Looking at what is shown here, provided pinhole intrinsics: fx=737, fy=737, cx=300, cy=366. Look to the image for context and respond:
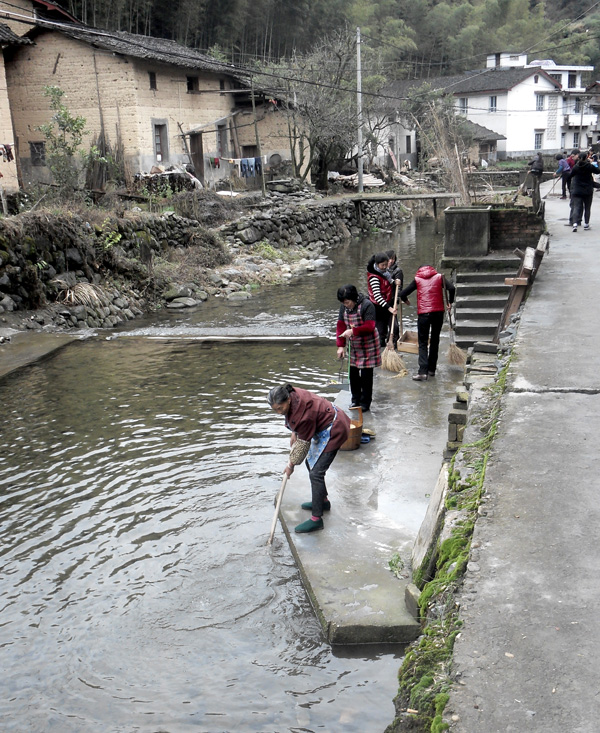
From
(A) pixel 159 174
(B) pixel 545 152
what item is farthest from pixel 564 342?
(B) pixel 545 152

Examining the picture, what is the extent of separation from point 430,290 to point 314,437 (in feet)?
13.7

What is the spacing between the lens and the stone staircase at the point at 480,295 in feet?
37.3

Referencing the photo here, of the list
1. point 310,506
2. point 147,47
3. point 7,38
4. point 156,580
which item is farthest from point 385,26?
point 156,580

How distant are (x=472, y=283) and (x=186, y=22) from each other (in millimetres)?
33644

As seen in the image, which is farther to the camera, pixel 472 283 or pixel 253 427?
pixel 472 283

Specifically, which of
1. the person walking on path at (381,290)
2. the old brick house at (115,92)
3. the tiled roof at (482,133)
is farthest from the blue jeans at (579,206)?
the tiled roof at (482,133)

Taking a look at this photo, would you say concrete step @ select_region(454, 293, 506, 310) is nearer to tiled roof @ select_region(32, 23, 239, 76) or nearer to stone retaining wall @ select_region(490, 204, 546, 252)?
stone retaining wall @ select_region(490, 204, 546, 252)

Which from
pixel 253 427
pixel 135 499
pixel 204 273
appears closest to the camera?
pixel 135 499

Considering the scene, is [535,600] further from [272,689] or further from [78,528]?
[78,528]

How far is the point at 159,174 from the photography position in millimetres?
25922

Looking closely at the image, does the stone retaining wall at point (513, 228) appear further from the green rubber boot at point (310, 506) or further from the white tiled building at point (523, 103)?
the white tiled building at point (523, 103)

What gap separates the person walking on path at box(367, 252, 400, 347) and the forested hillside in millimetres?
26138

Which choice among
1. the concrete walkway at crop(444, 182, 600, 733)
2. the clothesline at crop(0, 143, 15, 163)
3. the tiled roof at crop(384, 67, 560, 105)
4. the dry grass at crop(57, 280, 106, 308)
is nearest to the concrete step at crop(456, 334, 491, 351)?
the concrete walkway at crop(444, 182, 600, 733)

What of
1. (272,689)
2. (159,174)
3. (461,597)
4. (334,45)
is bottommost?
(272,689)
